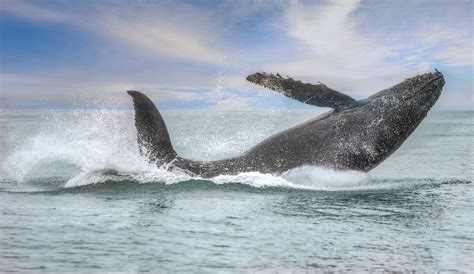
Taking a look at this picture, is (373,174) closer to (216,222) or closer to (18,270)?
(216,222)

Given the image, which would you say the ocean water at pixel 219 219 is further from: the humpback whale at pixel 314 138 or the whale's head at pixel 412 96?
the whale's head at pixel 412 96

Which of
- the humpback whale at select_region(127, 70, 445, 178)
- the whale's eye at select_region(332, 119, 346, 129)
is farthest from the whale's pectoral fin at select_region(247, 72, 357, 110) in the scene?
the whale's eye at select_region(332, 119, 346, 129)

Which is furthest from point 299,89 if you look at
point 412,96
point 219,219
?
point 219,219

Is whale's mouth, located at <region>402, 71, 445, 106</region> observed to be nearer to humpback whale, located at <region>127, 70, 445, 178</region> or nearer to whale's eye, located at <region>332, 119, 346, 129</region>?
humpback whale, located at <region>127, 70, 445, 178</region>

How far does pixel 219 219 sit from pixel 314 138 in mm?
6325

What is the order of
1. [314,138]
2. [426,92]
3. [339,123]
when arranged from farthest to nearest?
[426,92]
[339,123]
[314,138]

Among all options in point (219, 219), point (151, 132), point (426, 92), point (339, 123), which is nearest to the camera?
point (219, 219)

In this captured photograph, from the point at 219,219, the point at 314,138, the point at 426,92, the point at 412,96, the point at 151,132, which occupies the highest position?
the point at 426,92

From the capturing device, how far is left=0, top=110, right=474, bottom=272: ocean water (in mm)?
10609

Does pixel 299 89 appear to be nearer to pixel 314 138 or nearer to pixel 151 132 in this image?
pixel 314 138

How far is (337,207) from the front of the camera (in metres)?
15.8

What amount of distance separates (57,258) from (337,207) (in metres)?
7.84

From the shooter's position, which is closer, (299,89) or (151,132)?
(151,132)

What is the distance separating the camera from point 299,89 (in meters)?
19.1
